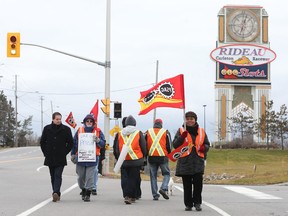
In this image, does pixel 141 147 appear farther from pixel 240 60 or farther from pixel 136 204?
pixel 240 60

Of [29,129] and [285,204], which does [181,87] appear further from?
[29,129]

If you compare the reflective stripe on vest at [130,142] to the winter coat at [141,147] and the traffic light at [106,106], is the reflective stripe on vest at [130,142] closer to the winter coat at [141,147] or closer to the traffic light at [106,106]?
the winter coat at [141,147]

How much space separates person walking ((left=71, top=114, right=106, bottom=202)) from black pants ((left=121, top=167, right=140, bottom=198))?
0.70m

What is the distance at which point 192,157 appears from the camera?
1061 cm

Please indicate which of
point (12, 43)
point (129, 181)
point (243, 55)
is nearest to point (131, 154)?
point (129, 181)

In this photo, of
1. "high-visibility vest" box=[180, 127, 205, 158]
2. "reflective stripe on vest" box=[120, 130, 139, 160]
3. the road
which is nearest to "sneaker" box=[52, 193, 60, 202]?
the road

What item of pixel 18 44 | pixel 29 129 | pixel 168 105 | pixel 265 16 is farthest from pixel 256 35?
pixel 29 129

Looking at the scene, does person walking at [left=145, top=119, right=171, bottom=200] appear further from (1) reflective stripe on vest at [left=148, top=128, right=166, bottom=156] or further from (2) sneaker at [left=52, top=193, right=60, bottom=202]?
(2) sneaker at [left=52, top=193, right=60, bottom=202]

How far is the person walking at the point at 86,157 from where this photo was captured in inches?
483

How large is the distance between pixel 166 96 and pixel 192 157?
254cm

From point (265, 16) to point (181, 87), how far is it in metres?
62.7

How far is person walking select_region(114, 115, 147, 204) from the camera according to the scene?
1197 cm

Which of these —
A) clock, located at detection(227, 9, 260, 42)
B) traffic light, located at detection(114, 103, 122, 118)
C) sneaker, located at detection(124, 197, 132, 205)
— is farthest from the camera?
clock, located at detection(227, 9, 260, 42)

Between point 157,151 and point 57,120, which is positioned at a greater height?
point 57,120
